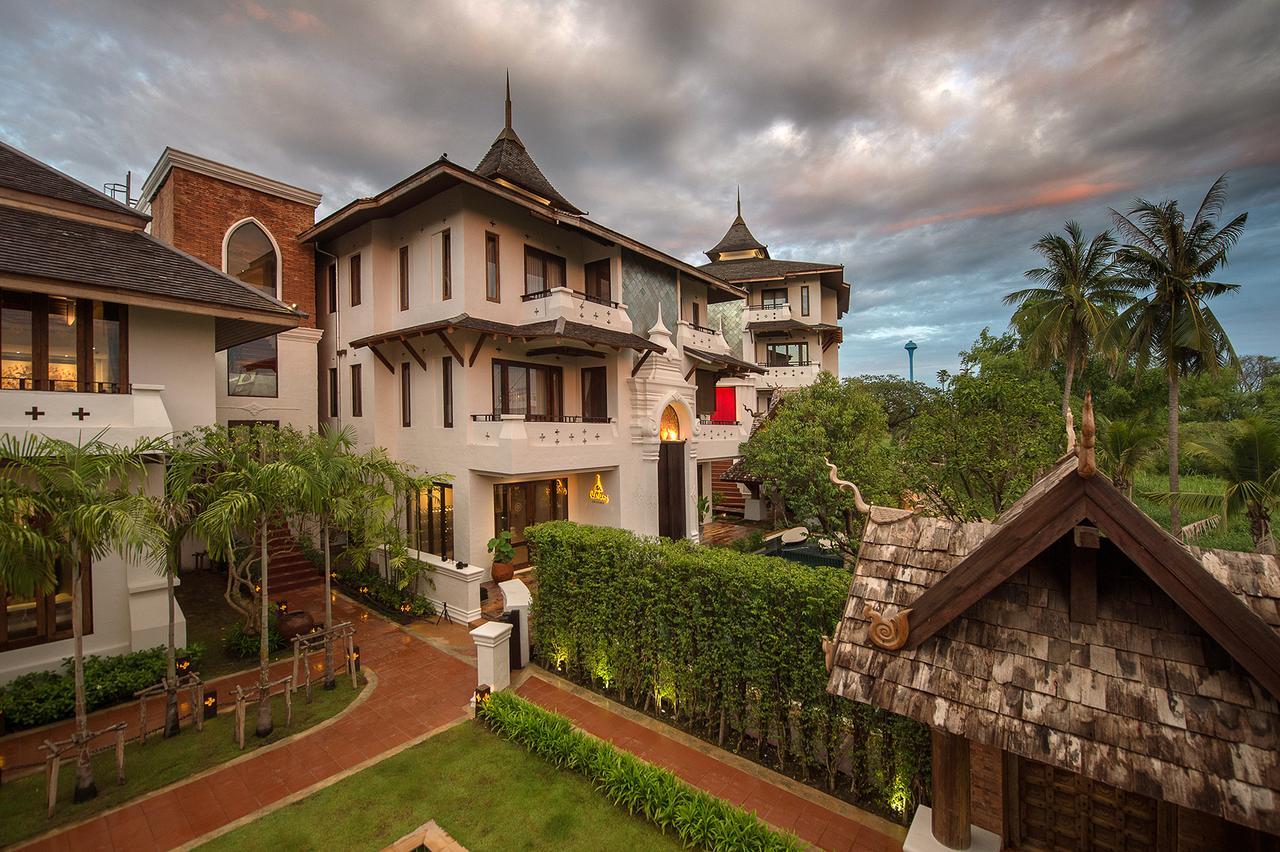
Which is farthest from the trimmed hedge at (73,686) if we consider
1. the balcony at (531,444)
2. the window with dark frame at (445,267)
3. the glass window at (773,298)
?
the glass window at (773,298)

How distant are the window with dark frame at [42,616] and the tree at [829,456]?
14.3 meters

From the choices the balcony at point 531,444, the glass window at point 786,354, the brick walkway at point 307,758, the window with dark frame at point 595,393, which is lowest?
the brick walkway at point 307,758

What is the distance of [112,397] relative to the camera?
9305 millimetres

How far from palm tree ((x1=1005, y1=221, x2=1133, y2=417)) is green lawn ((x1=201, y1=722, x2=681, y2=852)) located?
928 inches

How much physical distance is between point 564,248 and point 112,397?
12.6 m

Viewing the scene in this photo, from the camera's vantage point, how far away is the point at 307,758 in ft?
24.4

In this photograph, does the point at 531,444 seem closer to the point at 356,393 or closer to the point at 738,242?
the point at 356,393

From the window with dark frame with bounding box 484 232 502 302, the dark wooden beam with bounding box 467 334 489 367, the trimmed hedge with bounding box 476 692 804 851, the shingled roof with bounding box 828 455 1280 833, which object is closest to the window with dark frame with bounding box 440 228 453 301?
the window with dark frame with bounding box 484 232 502 302

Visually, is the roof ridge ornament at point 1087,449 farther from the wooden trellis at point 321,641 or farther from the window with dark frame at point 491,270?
the window with dark frame at point 491,270

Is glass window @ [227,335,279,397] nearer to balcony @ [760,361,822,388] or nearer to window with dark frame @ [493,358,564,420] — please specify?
window with dark frame @ [493,358,564,420]

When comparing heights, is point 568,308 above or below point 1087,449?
above

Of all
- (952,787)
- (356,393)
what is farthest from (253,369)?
(952,787)

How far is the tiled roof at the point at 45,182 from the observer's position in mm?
10273

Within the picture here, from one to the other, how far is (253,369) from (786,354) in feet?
93.0
